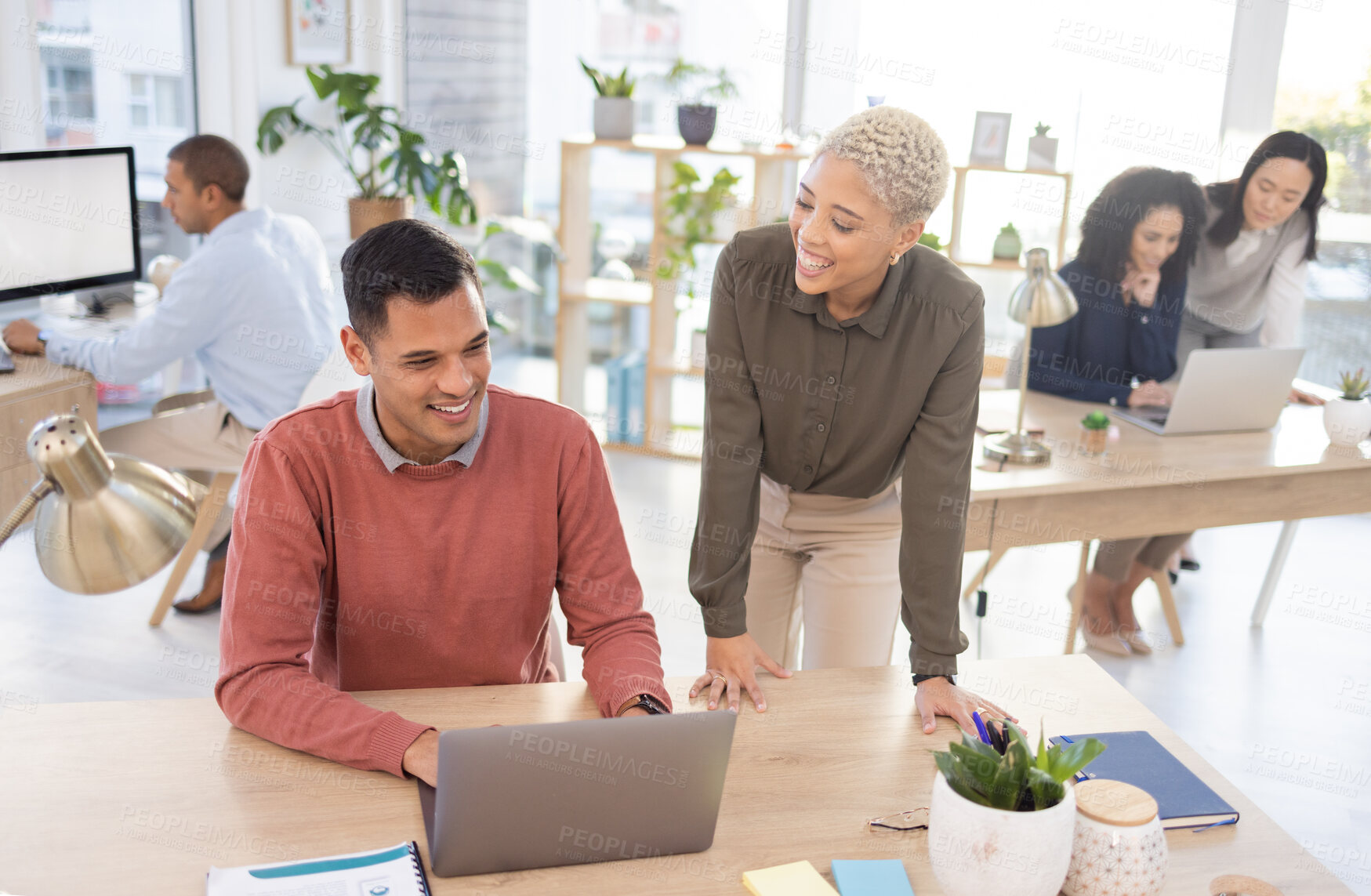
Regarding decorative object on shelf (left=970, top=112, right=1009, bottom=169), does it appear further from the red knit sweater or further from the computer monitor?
the red knit sweater

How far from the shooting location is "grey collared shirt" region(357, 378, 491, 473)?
1.52m

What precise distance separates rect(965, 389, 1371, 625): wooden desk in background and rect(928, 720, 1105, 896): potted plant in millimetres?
1389

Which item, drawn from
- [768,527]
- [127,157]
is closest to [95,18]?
[127,157]

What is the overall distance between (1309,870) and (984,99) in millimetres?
3997

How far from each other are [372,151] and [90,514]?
3769mm

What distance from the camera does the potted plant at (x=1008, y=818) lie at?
111 cm

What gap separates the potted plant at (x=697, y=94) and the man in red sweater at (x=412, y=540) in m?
3.07

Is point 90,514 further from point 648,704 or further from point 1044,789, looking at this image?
point 1044,789

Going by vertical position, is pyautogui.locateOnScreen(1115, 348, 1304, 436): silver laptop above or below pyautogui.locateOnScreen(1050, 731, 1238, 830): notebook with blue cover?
above

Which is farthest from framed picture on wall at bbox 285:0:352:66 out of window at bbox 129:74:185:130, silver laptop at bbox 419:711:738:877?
silver laptop at bbox 419:711:738:877

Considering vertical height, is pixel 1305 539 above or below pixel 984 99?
below

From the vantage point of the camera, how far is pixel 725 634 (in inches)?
66.4

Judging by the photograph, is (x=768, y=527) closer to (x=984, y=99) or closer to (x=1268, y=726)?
(x=1268, y=726)

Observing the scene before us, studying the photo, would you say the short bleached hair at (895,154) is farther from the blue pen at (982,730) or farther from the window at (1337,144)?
the window at (1337,144)
